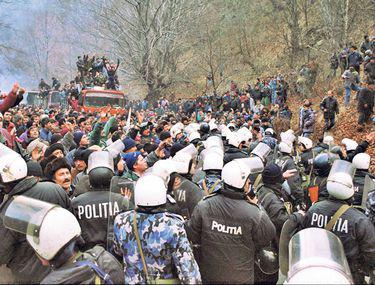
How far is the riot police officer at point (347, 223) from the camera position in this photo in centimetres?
384

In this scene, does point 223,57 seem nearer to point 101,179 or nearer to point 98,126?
point 98,126

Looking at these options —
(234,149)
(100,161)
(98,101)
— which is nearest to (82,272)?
(100,161)

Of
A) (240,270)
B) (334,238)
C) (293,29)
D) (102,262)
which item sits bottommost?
(240,270)

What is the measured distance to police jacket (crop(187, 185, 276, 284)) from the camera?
384cm

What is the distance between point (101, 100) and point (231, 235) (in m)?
15.7

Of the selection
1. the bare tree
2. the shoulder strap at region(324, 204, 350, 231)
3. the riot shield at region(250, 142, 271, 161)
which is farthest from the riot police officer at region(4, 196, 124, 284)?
the bare tree

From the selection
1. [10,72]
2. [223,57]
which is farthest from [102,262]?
[10,72]

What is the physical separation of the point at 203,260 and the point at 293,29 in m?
26.8

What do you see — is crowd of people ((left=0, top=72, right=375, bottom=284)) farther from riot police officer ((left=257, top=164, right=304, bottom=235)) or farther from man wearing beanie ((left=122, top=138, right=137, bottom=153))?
man wearing beanie ((left=122, top=138, right=137, bottom=153))

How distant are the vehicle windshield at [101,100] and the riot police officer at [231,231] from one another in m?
15.3

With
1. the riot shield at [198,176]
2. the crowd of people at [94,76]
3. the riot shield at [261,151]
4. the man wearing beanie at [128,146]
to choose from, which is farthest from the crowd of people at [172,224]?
the crowd of people at [94,76]

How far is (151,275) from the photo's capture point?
130 inches

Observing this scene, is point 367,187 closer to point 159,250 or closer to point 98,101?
point 159,250

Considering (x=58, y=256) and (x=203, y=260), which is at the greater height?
(x=58, y=256)
